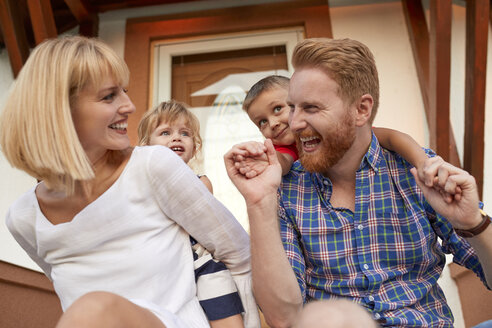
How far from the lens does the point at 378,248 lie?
1545 mm

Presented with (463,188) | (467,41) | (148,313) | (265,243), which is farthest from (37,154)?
(467,41)

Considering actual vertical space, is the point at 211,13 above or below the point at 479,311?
above

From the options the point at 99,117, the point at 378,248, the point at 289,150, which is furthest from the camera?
the point at 289,150

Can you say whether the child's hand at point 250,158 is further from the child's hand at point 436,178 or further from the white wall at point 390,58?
the white wall at point 390,58

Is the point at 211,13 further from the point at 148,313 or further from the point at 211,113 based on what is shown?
the point at 148,313

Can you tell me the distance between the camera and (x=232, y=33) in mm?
4148

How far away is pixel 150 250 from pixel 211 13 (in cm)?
321

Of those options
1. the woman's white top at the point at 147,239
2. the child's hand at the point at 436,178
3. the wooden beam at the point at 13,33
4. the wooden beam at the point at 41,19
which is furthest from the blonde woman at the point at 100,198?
the wooden beam at the point at 13,33

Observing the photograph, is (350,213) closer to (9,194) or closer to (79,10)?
(9,194)

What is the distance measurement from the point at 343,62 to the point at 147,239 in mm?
897

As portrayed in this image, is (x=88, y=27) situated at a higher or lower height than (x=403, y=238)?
higher

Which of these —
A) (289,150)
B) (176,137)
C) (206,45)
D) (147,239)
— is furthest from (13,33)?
(147,239)

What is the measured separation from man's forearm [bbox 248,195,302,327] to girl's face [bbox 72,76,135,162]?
460 millimetres

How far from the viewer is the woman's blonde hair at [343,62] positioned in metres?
1.69
